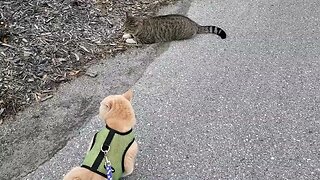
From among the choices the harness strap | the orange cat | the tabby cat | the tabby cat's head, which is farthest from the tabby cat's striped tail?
the harness strap

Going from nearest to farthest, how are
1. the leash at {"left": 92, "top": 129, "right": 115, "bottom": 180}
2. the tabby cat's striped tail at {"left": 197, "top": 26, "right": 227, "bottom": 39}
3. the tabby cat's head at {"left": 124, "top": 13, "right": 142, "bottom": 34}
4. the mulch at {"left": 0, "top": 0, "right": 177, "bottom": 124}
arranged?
the leash at {"left": 92, "top": 129, "right": 115, "bottom": 180}, the mulch at {"left": 0, "top": 0, "right": 177, "bottom": 124}, the tabby cat's head at {"left": 124, "top": 13, "right": 142, "bottom": 34}, the tabby cat's striped tail at {"left": 197, "top": 26, "right": 227, "bottom": 39}

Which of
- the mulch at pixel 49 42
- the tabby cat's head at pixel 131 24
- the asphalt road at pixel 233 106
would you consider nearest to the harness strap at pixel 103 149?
the asphalt road at pixel 233 106

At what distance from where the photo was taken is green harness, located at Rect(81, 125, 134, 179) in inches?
90.6

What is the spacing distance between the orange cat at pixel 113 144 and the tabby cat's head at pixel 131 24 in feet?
6.58

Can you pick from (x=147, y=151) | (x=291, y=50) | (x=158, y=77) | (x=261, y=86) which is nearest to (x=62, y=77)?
(x=158, y=77)

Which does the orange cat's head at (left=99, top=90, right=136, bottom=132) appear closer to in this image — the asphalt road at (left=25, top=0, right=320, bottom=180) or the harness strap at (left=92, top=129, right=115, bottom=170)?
the harness strap at (left=92, top=129, right=115, bottom=170)

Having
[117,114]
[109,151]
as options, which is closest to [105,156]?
[109,151]

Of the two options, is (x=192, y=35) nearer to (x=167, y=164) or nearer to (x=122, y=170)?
(x=167, y=164)

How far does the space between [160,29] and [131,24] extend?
332 mm

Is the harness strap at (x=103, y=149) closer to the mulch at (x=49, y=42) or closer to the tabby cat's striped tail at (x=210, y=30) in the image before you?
the mulch at (x=49, y=42)

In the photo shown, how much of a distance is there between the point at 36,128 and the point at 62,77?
2.31 ft

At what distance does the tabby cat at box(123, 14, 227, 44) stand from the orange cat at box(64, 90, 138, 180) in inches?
79.8

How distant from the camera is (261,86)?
12.2 feet

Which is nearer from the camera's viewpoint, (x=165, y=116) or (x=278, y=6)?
(x=165, y=116)
